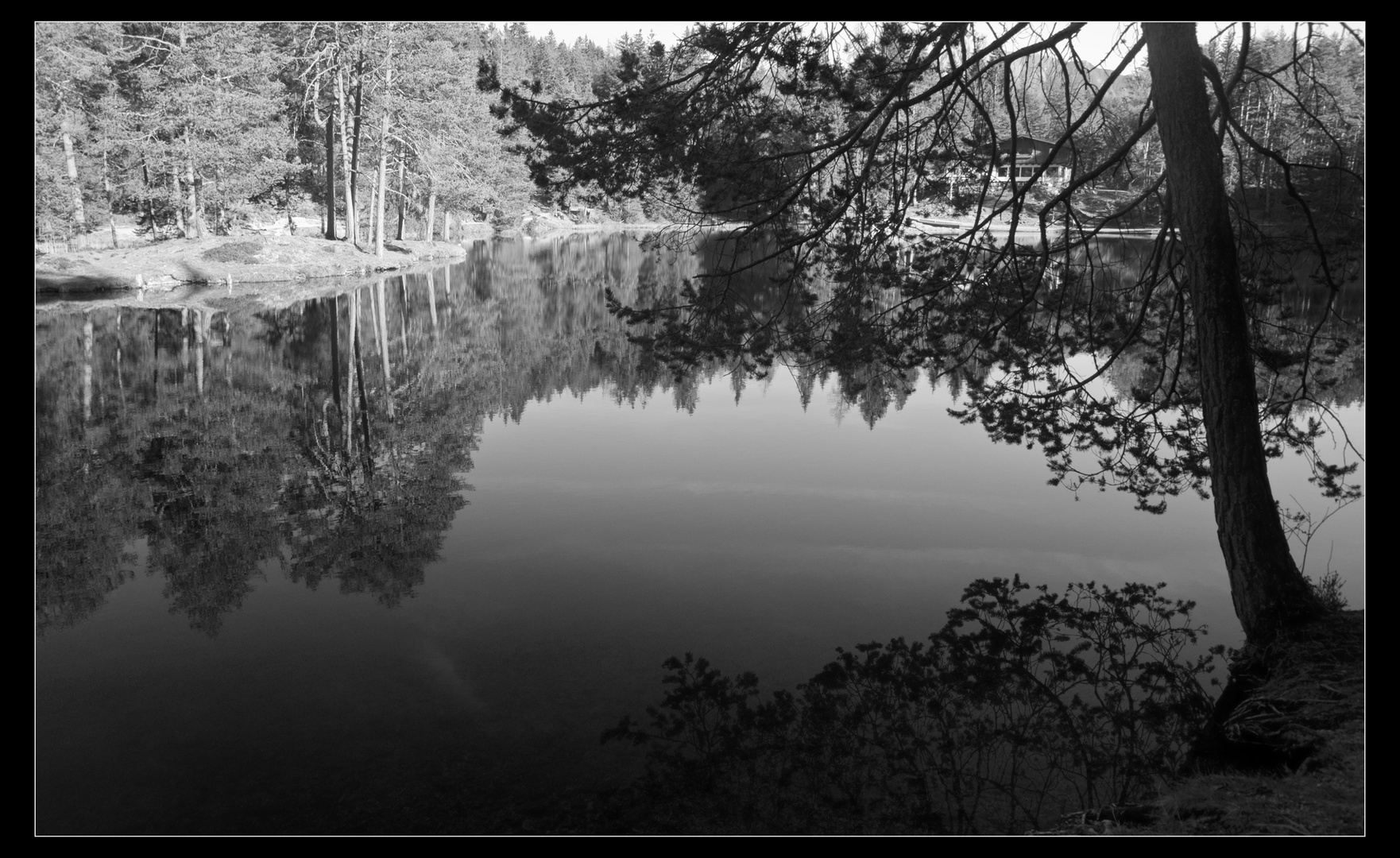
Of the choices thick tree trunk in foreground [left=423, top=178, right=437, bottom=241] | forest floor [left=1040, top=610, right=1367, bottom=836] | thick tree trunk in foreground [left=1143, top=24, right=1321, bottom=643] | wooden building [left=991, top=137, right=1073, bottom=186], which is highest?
thick tree trunk in foreground [left=423, top=178, right=437, bottom=241]

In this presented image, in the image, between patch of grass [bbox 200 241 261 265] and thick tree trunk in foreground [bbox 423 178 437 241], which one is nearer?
patch of grass [bbox 200 241 261 265]

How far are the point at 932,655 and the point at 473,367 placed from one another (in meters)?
11.6

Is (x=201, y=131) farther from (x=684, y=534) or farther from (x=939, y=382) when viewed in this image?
(x=684, y=534)

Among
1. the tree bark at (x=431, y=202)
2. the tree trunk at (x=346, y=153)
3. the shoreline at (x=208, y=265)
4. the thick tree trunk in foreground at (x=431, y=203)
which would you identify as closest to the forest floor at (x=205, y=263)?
the shoreline at (x=208, y=265)

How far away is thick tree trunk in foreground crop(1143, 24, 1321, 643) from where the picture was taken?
18.5 feet

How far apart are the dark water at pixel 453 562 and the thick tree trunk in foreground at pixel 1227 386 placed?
1.88ft

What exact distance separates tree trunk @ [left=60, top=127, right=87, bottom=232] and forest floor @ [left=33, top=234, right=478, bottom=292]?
1.77m

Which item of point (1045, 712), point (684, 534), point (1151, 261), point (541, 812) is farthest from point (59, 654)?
point (1151, 261)

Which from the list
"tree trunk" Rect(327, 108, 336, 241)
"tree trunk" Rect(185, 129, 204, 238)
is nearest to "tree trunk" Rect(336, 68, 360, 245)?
"tree trunk" Rect(327, 108, 336, 241)

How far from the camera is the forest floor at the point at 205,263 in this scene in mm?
26578

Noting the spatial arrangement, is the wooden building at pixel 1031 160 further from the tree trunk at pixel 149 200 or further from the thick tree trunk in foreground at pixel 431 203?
the tree trunk at pixel 149 200

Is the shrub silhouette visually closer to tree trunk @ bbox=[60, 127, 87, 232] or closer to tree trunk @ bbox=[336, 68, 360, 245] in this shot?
tree trunk @ bbox=[60, 127, 87, 232]

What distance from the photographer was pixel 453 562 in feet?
24.4
